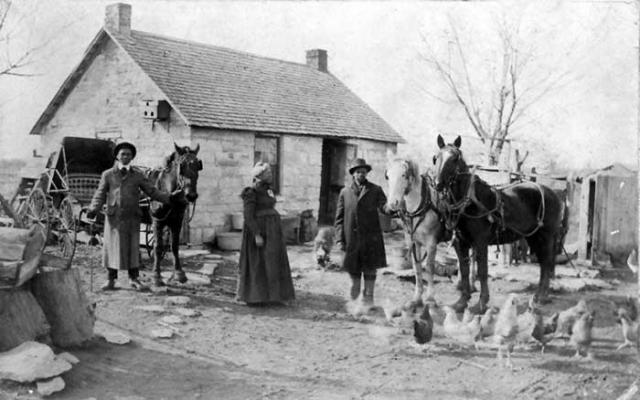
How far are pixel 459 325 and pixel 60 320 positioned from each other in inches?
168

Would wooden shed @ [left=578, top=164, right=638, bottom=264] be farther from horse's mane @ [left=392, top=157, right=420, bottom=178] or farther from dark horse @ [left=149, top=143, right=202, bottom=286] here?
dark horse @ [left=149, top=143, right=202, bottom=286]

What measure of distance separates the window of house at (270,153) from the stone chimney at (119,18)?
479 cm

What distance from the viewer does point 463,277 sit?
8258mm

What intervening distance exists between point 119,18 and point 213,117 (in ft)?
13.5

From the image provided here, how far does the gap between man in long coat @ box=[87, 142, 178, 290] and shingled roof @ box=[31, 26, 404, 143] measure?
18.7ft

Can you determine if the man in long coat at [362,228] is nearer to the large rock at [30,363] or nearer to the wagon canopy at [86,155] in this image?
the large rock at [30,363]

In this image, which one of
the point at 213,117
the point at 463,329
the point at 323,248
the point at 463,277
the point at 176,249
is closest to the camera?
the point at 463,329

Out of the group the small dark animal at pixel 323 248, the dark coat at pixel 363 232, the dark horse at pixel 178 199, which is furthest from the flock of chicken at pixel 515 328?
the small dark animal at pixel 323 248

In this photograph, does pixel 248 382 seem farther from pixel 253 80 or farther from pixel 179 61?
pixel 253 80

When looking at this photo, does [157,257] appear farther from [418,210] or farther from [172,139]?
[172,139]

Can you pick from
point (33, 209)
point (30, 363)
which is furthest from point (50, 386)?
point (33, 209)

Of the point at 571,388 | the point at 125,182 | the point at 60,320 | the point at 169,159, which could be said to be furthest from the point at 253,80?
the point at 571,388

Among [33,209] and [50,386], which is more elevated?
[33,209]

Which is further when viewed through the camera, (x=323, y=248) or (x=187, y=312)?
(x=323, y=248)
